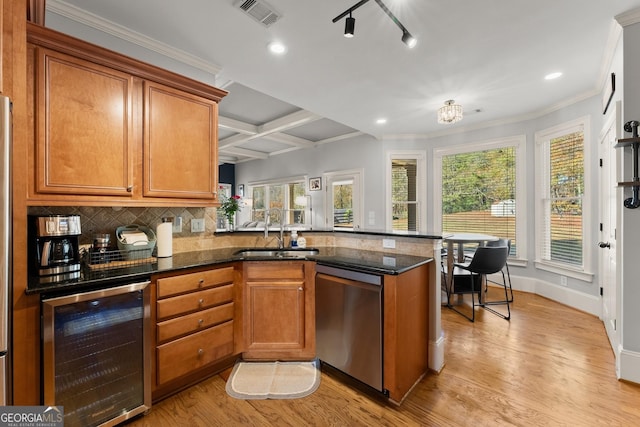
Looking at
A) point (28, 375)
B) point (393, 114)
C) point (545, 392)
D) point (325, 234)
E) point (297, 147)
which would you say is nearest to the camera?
point (28, 375)

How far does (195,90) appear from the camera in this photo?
2.26 metres

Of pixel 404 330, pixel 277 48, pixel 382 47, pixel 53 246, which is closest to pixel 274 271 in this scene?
pixel 404 330

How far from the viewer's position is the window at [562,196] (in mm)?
3488

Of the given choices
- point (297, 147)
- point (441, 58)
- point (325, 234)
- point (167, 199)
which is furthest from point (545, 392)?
point (297, 147)

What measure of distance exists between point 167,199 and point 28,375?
1219 mm

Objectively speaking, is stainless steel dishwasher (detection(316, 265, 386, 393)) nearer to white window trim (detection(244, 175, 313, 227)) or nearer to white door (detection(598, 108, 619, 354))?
white door (detection(598, 108, 619, 354))

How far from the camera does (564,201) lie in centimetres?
372

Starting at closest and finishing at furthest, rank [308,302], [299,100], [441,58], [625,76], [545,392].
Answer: [545,392]
[625,76]
[308,302]
[441,58]
[299,100]

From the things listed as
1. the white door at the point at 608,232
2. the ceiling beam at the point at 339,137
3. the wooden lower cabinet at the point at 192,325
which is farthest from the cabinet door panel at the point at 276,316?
the ceiling beam at the point at 339,137

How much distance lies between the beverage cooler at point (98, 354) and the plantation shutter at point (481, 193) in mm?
4750

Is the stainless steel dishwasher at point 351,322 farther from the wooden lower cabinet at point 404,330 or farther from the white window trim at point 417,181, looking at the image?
the white window trim at point 417,181

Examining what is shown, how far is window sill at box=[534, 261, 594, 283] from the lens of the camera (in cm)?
333

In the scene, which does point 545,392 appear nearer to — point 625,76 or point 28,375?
point 625,76

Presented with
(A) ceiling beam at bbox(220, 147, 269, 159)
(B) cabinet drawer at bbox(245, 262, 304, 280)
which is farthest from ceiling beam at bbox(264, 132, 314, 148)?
(B) cabinet drawer at bbox(245, 262, 304, 280)
